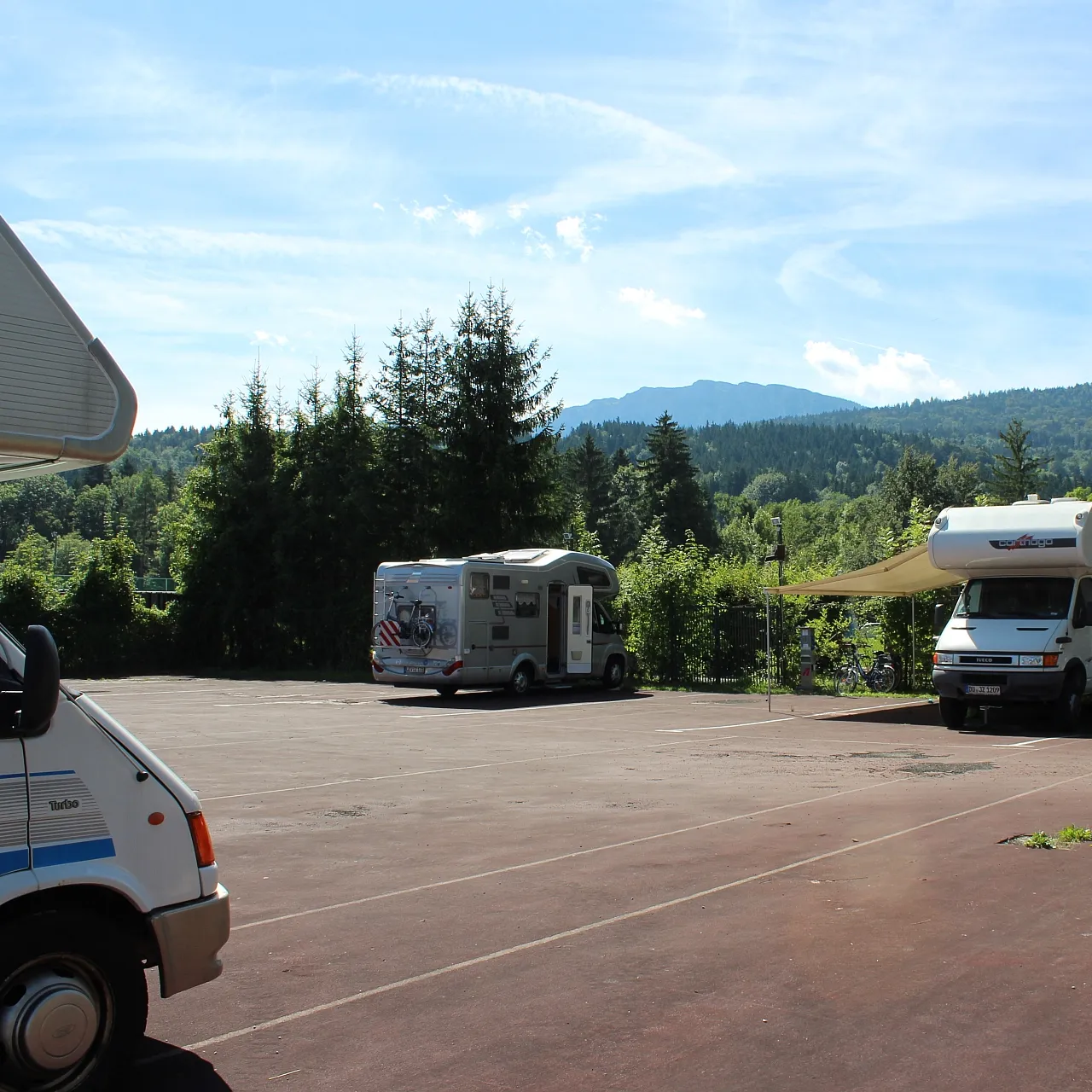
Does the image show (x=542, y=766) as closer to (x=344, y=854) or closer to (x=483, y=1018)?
(x=344, y=854)

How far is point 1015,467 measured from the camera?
9275cm

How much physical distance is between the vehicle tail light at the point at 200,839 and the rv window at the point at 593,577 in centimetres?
2279

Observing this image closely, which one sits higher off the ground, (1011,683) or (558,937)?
(1011,683)

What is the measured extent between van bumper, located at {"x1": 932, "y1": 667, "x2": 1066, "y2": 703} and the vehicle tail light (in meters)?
15.0

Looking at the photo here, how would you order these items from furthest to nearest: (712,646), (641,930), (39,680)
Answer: (712,646), (641,930), (39,680)

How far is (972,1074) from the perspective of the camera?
14.5ft

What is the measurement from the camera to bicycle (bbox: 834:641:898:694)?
26.1 metres

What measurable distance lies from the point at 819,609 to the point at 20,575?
23568mm

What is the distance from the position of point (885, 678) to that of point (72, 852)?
78.2 ft

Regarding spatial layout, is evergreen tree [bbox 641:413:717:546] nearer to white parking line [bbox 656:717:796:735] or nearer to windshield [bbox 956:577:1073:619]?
white parking line [bbox 656:717:796:735]

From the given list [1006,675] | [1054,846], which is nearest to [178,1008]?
[1054,846]

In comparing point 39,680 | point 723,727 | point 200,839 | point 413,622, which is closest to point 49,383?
point 39,680

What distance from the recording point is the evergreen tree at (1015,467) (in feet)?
301

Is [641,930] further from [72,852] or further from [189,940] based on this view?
[72,852]
